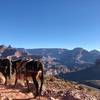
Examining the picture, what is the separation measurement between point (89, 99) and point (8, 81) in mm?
6163

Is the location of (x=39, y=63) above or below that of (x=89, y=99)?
above

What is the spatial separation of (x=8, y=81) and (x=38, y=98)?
5339 mm

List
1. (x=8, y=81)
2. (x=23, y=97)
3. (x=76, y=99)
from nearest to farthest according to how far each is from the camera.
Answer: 1. (x=23, y=97)
2. (x=76, y=99)
3. (x=8, y=81)

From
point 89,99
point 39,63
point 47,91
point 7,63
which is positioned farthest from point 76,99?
point 7,63

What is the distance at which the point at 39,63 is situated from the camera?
12.4 metres

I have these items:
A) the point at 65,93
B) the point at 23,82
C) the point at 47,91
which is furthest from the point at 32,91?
the point at 23,82

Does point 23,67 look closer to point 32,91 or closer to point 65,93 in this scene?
point 32,91

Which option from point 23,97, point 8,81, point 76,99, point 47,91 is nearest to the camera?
point 23,97

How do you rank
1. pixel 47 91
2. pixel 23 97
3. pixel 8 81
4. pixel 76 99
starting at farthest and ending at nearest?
pixel 8 81, pixel 47 91, pixel 76 99, pixel 23 97

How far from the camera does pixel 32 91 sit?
46.2 feet

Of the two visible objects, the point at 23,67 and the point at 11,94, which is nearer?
the point at 11,94

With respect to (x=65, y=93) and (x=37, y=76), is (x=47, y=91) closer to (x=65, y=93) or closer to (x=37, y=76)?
(x=65, y=93)

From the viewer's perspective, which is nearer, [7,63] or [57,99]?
[57,99]

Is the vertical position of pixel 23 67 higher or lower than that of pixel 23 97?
higher
